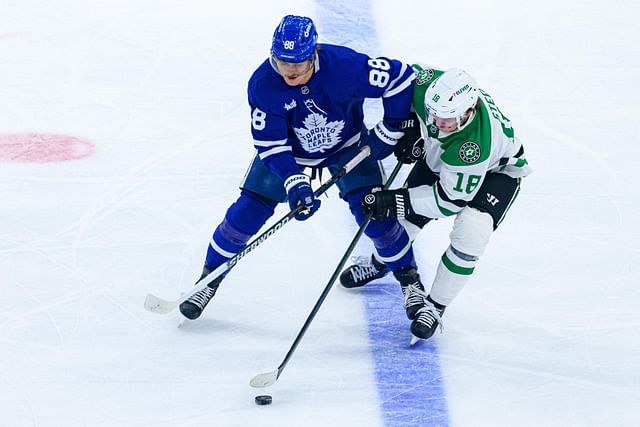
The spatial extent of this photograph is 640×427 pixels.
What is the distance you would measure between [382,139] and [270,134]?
40 centimetres

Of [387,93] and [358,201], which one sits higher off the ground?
[387,93]

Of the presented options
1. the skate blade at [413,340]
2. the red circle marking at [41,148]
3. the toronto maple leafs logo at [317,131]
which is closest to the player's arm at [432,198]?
the toronto maple leafs logo at [317,131]

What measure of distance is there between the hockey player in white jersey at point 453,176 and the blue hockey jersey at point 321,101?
0.32 feet

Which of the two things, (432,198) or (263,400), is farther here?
(432,198)

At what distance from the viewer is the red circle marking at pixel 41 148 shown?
4.73 m

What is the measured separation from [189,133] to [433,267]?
1.44 meters

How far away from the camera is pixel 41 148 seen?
482cm

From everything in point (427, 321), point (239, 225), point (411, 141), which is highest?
point (411, 141)

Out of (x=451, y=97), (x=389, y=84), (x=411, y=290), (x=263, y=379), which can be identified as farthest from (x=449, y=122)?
(x=263, y=379)

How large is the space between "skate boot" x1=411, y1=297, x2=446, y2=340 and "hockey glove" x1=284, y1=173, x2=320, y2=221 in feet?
1.88

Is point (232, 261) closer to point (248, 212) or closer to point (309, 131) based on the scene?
point (248, 212)

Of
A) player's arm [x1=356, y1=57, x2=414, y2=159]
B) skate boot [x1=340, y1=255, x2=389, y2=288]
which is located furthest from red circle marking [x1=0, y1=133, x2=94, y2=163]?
player's arm [x1=356, y1=57, x2=414, y2=159]

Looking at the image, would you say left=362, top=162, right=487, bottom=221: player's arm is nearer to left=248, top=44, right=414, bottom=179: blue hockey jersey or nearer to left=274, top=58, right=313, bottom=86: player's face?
left=248, top=44, right=414, bottom=179: blue hockey jersey

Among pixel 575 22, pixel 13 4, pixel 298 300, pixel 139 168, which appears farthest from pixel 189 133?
pixel 575 22
